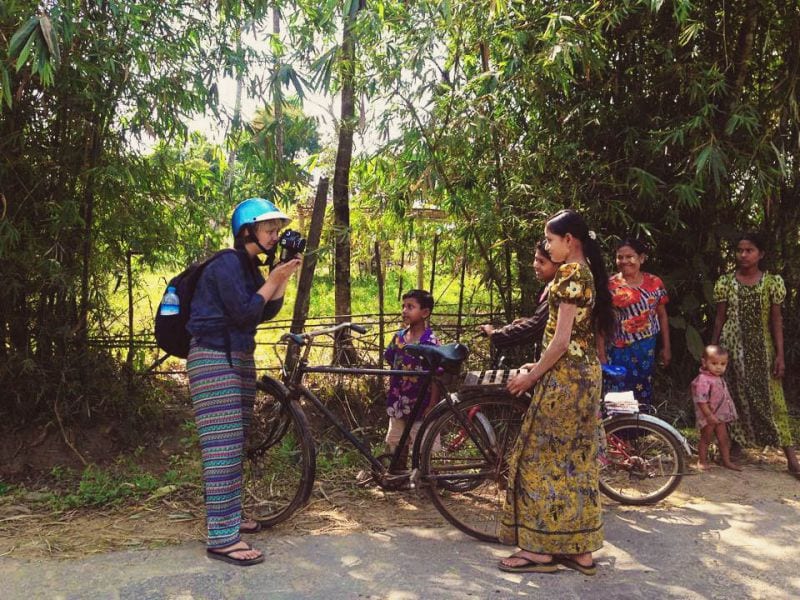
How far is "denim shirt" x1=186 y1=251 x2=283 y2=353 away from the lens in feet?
9.95

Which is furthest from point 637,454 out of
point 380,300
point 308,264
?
point 308,264

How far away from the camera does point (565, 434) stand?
10.0ft

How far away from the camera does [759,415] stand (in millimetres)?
4637

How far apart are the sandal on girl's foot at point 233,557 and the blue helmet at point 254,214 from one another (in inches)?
55.0

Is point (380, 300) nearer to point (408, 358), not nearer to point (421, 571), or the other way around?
point (408, 358)

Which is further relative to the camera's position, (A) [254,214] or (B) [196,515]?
(B) [196,515]

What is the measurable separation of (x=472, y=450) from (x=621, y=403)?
94cm

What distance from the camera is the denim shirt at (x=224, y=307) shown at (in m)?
3.03

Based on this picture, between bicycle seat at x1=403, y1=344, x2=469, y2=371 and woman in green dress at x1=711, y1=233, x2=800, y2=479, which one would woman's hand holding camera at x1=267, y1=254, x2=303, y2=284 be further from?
woman in green dress at x1=711, y1=233, x2=800, y2=479

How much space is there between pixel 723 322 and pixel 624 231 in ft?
2.93

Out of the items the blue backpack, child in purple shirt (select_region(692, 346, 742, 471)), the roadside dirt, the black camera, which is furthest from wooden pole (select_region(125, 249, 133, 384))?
child in purple shirt (select_region(692, 346, 742, 471))

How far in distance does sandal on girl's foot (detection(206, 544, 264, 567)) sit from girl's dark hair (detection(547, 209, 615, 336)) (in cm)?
179

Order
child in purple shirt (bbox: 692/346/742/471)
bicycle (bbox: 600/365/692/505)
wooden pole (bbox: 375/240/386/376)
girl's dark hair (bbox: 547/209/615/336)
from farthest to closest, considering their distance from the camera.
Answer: wooden pole (bbox: 375/240/386/376) < child in purple shirt (bbox: 692/346/742/471) < bicycle (bbox: 600/365/692/505) < girl's dark hair (bbox: 547/209/615/336)

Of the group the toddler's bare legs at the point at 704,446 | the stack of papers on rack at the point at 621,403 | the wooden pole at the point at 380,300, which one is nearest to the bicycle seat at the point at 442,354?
the stack of papers on rack at the point at 621,403
